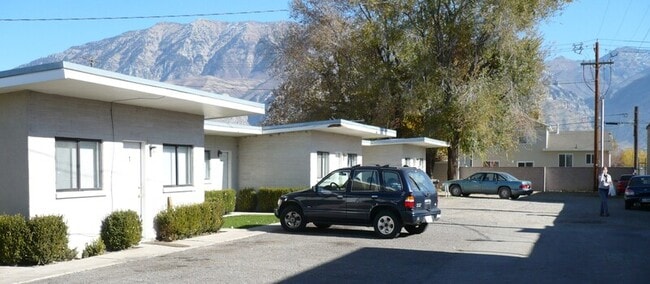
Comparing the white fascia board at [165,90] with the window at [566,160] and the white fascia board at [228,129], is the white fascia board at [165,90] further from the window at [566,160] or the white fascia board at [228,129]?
the window at [566,160]

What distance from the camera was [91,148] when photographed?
13.1 meters

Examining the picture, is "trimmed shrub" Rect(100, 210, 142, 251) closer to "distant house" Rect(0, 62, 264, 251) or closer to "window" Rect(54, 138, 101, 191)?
"distant house" Rect(0, 62, 264, 251)

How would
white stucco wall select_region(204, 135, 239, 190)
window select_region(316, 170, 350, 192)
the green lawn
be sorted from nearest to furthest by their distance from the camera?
window select_region(316, 170, 350, 192), the green lawn, white stucco wall select_region(204, 135, 239, 190)

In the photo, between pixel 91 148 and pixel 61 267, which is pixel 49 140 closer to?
pixel 91 148

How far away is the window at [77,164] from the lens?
40.1 feet

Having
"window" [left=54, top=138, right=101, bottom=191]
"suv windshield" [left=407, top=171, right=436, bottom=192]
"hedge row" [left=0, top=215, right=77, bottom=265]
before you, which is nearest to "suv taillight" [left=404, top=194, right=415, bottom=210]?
"suv windshield" [left=407, top=171, right=436, bottom=192]

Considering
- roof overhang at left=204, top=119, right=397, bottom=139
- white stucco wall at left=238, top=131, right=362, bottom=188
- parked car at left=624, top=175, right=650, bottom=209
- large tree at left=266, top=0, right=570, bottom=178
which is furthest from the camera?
large tree at left=266, top=0, right=570, bottom=178

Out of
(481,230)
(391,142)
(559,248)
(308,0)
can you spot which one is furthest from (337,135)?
(308,0)

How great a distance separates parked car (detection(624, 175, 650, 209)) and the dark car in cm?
1353

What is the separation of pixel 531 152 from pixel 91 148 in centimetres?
5478

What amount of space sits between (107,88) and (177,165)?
447 cm

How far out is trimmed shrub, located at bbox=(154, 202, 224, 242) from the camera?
14469mm

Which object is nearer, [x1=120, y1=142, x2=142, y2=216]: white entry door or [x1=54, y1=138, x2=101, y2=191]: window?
[x1=54, y1=138, x2=101, y2=191]: window

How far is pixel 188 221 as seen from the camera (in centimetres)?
1495
